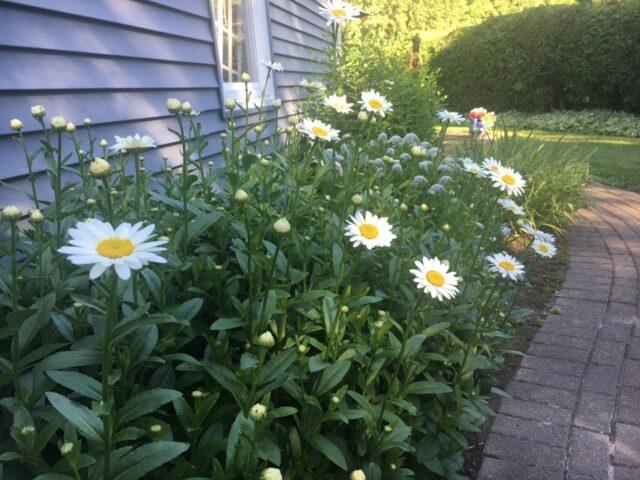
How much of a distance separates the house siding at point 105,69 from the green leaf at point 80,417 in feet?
2.79

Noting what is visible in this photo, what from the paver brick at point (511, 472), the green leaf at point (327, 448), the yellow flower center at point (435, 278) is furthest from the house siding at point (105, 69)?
the paver brick at point (511, 472)

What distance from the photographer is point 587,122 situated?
1124cm

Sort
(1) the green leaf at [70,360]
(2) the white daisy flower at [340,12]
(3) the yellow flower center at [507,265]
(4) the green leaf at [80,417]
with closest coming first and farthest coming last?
(4) the green leaf at [80,417]
(1) the green leaf at [70,360]
(3) the yellow flower center at [507,265]
(2) the white daisy flower at [340,12]

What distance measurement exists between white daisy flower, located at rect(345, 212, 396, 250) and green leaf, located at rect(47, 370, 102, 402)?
0.70 m

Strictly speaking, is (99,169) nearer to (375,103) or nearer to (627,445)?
(375,103)

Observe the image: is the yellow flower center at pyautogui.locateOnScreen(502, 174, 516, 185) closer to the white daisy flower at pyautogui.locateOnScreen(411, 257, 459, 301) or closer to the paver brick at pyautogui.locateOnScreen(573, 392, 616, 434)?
the white daisy flower at pyautogui.locateOnScreen(411, 257, 459, 301)

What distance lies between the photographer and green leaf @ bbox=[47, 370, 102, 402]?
1040mm

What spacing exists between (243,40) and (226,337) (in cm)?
428

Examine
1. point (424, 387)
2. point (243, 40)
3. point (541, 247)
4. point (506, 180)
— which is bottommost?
point (424, 387)

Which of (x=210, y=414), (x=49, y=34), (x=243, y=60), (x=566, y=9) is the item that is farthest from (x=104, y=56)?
(x=566, y=9)

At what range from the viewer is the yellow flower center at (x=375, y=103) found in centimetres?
193

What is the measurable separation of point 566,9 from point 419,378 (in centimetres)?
1292

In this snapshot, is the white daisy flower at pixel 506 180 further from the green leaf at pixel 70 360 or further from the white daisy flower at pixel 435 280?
the green leaf at pixel 70 360

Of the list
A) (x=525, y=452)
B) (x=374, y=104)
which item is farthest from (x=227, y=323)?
(x=525, y=452)
